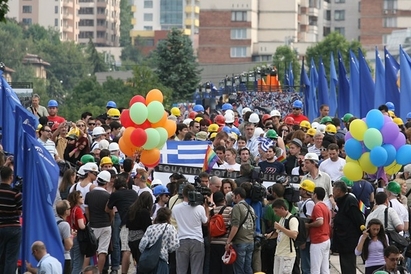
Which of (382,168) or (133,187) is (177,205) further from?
(382,168)

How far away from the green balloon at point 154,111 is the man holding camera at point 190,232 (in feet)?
11.9

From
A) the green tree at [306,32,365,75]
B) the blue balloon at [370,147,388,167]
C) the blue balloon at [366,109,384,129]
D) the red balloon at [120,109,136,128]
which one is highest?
the green tree at [306,32,365,75]

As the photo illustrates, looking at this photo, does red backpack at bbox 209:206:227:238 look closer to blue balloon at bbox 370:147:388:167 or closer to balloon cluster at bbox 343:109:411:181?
balloon cluster at bbox 343:109:411:181

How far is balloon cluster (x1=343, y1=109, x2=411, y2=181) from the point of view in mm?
24328

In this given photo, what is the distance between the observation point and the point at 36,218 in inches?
806

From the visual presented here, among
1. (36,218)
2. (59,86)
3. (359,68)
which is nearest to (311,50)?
(59,86)

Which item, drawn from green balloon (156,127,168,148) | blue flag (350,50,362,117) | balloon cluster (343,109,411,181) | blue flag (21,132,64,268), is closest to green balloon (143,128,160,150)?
green balloon (156,127,168,148)

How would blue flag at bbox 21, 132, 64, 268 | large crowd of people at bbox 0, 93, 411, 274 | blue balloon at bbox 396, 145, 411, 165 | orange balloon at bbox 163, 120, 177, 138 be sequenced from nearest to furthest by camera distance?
blue flag at bbox 21, 132, 64, 268
large crowd of people at bbox 0, 93, 411, 274
blue balloon at bbox 396, 145, 411, 165
orange balloon at bbox 163, 120, 177, 138

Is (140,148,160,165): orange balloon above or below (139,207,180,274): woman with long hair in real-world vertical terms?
above

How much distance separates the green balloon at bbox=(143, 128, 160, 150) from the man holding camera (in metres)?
3.11

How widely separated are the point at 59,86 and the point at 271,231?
6442 inches

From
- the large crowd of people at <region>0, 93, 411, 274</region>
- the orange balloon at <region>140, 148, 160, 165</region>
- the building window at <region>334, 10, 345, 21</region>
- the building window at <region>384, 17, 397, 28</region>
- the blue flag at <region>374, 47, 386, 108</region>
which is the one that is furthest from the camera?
the building window at <region>334, 10, 345, 21</region>

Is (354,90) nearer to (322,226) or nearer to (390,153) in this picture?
(390,153)

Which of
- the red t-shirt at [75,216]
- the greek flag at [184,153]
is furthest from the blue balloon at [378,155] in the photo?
the red t-shirt at [75,216]
